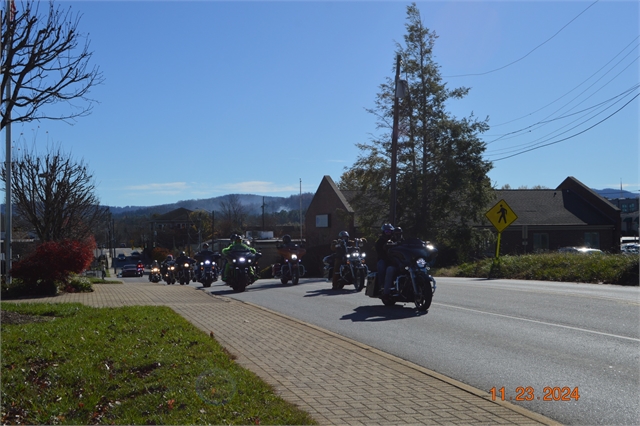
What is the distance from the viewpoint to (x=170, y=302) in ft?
57.6

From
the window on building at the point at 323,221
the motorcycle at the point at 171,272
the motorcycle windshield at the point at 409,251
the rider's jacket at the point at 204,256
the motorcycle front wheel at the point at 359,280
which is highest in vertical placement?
the window on building at the point at 323,221

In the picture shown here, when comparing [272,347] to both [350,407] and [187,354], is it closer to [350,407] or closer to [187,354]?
[187,354]

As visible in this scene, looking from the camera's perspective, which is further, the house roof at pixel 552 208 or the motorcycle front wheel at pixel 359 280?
the house roof at pixel 552 208

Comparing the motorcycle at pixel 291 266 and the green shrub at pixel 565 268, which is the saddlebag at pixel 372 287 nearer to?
the green shrub at pixel 565 268

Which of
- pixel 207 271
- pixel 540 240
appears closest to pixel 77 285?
pixel 207 271

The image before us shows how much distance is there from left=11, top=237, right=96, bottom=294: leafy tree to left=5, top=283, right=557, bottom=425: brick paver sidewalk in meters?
8.77

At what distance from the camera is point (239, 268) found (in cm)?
2220

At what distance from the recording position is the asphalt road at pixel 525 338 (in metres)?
6.85

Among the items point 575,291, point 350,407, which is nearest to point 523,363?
point 350,407

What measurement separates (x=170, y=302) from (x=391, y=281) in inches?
249

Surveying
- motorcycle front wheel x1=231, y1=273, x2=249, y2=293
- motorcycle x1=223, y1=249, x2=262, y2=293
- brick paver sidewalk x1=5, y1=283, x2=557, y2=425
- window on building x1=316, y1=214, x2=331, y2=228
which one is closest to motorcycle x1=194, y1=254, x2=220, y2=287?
motorcycle x1=223, y1=249, x2=262, y2=293

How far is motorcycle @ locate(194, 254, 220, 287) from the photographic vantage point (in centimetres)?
2578

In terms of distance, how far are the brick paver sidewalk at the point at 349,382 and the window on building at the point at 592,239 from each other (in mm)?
47659

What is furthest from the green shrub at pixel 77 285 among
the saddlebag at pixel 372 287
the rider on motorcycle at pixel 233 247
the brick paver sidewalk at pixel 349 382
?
the brick paver sidewalk at pixel 349 382
